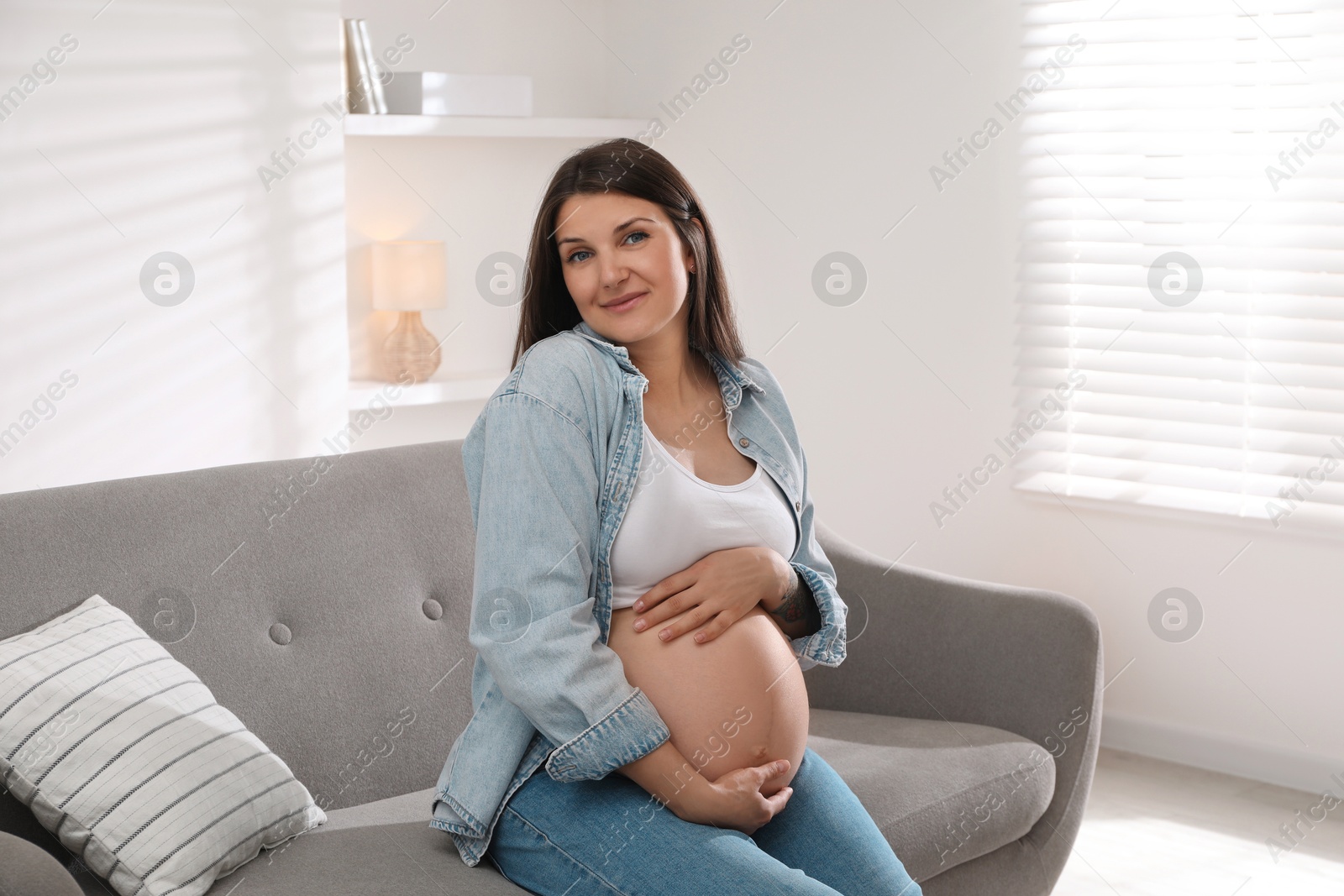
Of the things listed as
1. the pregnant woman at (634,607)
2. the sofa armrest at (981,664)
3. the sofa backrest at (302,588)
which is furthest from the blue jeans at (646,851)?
the sofa armrest at (981,664)

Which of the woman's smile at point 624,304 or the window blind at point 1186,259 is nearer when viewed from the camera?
the woman's smile at point 624,304

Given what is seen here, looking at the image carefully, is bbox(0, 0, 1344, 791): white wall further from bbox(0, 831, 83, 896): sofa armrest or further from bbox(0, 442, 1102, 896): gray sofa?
bbox(0, 831, 83, 896): sofa armrest

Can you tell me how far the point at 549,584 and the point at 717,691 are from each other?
24 centimetres

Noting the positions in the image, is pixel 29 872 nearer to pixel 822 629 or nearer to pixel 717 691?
pixel 717 691

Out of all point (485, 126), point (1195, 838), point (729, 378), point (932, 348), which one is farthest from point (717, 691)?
point (485, 126)

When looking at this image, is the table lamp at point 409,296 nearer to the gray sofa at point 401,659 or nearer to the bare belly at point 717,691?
the gray sofa at point 401,659

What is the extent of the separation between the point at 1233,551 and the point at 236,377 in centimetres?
253

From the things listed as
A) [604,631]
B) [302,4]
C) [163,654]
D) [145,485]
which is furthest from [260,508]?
[302,4]

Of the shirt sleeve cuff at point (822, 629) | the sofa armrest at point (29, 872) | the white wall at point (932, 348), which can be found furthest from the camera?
the white wall at point (932, 348)

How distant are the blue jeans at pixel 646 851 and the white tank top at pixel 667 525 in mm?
233

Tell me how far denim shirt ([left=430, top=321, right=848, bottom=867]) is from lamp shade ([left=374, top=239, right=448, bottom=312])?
2274 millimetres

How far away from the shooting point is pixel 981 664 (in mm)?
2256

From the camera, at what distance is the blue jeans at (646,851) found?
1365 mm

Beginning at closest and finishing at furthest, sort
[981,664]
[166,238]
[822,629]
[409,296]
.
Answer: [822,629] < [981,664] < [166,238] < [409,296]
